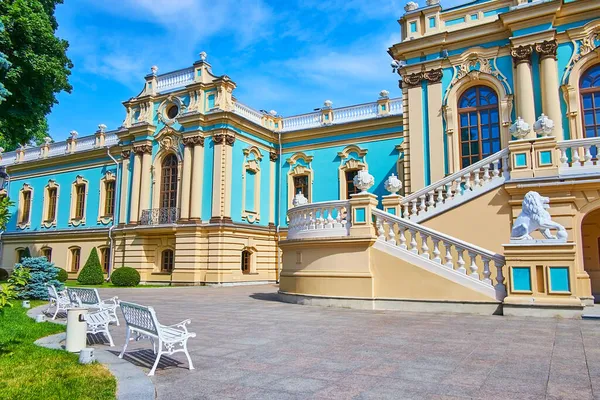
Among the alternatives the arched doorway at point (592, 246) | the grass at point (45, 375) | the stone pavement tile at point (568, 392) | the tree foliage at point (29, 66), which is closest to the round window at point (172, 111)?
the tree foliage at point (29, 66)

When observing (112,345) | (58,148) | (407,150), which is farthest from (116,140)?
(112,345)

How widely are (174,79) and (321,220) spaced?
17.3 m

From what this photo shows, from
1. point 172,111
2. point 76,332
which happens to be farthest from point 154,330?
point 172,111

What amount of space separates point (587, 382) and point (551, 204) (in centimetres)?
775

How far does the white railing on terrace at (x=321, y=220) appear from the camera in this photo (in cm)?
1231

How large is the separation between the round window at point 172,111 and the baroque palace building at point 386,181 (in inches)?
8.9

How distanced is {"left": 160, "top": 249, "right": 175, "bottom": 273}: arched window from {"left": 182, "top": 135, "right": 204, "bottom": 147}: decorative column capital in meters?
5.82

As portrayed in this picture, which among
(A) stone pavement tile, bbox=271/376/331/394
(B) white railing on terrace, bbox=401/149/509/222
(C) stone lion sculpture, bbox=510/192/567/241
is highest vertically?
(B) white railing on terrace, bbox=401/149/509/222

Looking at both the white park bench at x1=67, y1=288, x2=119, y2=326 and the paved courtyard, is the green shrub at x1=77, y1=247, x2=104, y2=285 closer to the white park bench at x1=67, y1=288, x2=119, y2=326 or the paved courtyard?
the white park bench at x1=67, y1=288, x2=119, y2=326

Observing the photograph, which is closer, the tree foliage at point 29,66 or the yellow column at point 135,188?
the tree foliage at point 29,66

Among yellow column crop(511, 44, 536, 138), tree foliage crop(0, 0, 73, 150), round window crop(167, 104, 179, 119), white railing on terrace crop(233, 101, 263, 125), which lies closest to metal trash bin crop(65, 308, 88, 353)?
tree foliage crop(0, 0, 73, 150)

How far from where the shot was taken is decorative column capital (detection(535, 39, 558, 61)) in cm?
1537

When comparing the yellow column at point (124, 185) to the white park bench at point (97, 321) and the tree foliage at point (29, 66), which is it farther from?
the white park bench at point (97, 321)

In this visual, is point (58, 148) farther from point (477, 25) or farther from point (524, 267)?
point (524, 267)
